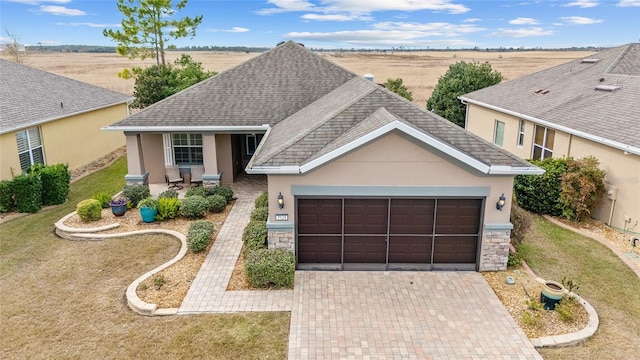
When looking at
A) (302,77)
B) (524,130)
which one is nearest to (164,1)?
A: (302,77)

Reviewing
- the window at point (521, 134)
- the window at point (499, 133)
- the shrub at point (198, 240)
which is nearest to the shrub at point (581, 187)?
the window at point (521, 134)

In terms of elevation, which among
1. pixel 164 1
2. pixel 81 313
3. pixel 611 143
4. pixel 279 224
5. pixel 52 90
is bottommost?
pixel 81 313

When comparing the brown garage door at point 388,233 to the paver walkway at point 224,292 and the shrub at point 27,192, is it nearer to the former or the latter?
the paver walkway at point 224,292

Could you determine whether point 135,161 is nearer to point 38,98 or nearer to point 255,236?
point 38,98

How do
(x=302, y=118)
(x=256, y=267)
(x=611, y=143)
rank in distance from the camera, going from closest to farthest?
1. (x=256, y=267)
2. (x=611, y=143)
3. (x=302, y=118)

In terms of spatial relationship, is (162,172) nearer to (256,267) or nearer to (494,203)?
(256,267)
